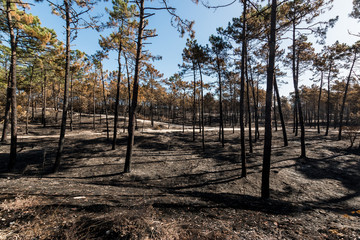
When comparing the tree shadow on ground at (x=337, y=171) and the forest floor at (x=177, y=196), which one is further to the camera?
the tree shadow on ground at (x=337, y=171)

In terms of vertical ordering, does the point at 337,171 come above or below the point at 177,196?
below

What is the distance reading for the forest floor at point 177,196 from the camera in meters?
3.15

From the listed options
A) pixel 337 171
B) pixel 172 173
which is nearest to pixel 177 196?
pixel 172 173

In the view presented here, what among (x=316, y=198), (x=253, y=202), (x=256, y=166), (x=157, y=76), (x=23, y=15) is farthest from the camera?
(x=157, y=76)

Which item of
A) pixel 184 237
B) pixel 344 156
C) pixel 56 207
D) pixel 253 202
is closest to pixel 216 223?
pixel 184 237

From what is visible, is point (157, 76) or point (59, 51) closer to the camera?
point (59, 51)

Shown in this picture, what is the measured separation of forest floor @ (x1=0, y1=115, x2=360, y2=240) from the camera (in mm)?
3154

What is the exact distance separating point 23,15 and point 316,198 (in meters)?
19.5

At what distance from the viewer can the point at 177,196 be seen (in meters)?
5.69

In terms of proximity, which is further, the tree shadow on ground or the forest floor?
the tree shadow on ground

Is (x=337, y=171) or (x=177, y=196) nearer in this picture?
(x=177, y=196)

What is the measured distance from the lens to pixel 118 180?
7832mm

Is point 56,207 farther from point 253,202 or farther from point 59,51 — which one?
point 59,51

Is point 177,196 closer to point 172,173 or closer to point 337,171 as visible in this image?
point 172,173
